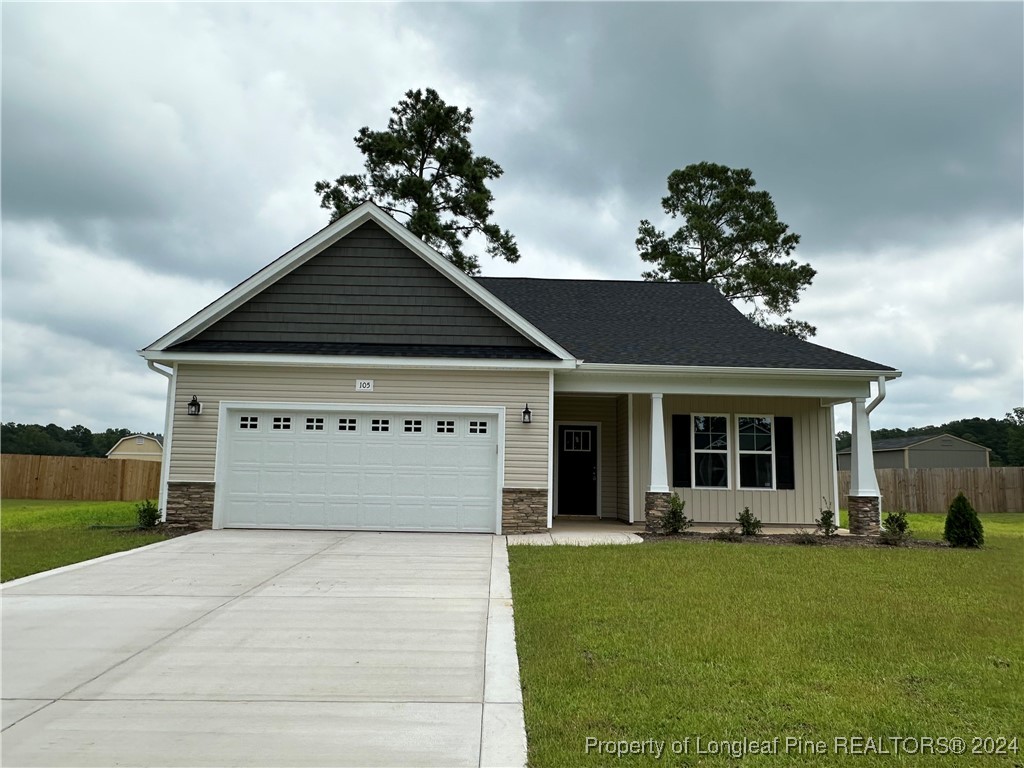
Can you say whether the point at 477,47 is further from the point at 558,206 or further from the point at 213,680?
the point at 213,680

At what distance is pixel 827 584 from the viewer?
753cm

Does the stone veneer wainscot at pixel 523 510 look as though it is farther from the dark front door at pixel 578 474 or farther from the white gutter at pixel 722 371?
the dark front door at pixel 578 474

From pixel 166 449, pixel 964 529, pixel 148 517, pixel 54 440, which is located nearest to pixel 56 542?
pixel 148 517

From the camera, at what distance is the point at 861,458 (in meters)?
13.0

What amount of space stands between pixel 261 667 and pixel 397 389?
7.76 meters

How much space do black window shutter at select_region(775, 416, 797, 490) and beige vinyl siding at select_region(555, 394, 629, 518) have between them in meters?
3.35

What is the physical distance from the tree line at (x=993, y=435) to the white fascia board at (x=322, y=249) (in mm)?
34736

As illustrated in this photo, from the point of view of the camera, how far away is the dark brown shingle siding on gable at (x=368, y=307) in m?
12.5

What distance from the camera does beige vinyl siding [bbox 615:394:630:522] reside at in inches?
561

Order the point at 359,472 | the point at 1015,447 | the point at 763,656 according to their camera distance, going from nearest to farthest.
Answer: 1. the point at 763,656
2. the point at 359,472
3. the point at 1015,447

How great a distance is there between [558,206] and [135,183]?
11961 millimetres

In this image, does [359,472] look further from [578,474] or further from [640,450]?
[640,450]

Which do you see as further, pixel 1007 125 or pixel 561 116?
pixel 561 116

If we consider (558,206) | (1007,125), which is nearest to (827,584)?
(1007,125)
